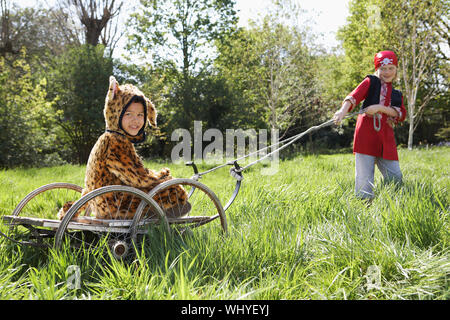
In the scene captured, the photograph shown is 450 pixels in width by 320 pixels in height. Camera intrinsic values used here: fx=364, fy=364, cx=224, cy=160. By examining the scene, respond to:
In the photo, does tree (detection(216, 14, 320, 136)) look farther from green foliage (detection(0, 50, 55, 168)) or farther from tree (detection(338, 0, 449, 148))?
green foliage (detection(0, 50, 55, 168))

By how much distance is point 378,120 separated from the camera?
4105 mm

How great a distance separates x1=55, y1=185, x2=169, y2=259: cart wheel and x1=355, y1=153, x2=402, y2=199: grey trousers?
2471mm

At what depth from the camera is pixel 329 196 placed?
3723 millimetres

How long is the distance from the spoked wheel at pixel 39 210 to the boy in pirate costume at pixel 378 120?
3004mm

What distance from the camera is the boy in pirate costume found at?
160 inches

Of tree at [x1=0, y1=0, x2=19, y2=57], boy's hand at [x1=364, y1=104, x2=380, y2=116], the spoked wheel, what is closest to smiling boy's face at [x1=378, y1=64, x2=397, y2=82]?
boy's hand at [x1=364, y1=104, x2=380, y2=116]

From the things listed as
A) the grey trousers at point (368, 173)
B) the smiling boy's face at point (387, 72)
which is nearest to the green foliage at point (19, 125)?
the grey trousers at point (368, 173)

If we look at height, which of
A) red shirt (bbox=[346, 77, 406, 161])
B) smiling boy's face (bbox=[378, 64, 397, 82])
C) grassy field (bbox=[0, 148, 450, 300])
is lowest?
grassy field (bbox=[0, 148, 450, 300])

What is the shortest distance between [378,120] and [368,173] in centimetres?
61

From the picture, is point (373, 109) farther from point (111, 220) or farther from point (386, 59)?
point (111, 220)

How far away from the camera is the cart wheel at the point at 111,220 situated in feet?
7.34

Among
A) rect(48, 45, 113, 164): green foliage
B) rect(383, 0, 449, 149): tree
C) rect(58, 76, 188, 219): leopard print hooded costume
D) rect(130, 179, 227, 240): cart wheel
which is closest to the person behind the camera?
rect(130, 179, 227, 240): cart wheel

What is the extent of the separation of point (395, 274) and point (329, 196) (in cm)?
167
